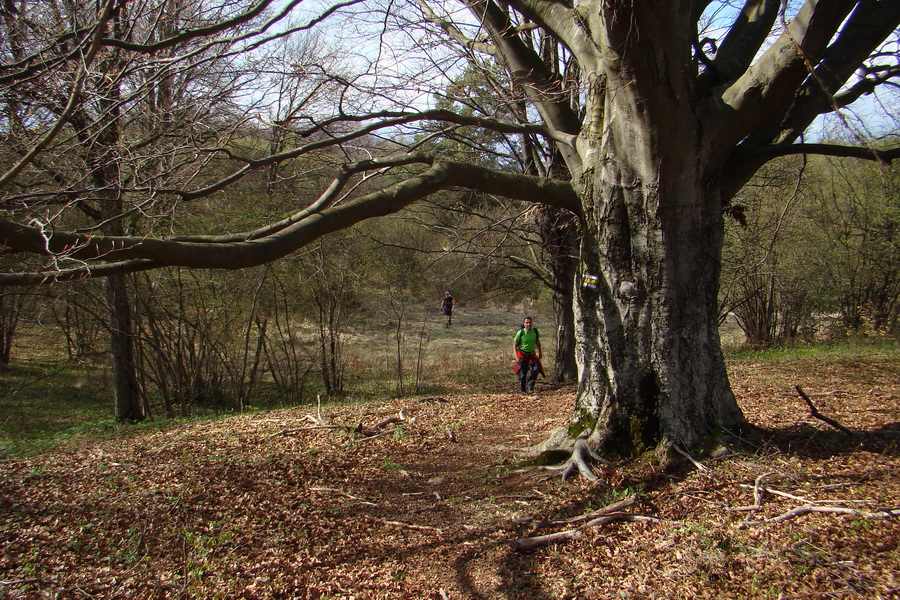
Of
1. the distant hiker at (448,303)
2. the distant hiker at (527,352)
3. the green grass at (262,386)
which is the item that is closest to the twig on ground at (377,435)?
the green grass at (262,386)

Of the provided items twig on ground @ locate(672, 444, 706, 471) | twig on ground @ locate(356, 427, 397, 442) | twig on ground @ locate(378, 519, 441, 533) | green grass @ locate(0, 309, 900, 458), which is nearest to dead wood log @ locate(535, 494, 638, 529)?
twig on ground @ locate(672, 444, 706, 471)

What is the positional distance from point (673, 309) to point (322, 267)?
8.75 meters

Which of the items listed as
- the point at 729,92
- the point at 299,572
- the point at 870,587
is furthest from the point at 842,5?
the point at 299,572

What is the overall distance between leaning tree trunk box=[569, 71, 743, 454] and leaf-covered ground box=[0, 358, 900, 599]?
1.16 feet

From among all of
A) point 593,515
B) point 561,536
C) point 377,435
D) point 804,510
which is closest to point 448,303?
point 377,435

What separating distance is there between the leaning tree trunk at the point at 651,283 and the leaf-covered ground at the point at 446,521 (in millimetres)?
353

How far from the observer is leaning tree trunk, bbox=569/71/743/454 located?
4445mm

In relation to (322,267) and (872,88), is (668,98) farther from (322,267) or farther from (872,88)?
(322,267)

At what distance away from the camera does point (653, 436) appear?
4.51 meters

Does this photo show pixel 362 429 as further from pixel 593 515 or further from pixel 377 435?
pixel 593 515

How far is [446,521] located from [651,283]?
8.30 ft

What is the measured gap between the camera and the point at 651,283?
14.8 feet

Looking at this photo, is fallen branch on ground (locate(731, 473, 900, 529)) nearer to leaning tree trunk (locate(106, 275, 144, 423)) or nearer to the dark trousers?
the dark trousers

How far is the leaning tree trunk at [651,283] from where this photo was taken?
4445mm
